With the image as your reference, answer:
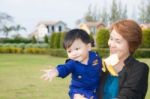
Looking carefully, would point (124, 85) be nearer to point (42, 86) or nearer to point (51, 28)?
point (42, 86)

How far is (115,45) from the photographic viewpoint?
132 inches

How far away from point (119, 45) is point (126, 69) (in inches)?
7.0

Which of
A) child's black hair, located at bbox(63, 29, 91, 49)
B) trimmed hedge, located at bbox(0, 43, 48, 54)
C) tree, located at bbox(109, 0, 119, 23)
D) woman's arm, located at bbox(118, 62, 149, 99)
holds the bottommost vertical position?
trimmed hedge, located at bbox(0, 43, 48, 54)

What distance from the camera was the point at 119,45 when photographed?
334 cm

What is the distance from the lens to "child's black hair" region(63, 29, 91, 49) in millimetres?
3539

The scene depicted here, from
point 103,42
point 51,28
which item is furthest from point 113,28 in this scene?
point 51,28

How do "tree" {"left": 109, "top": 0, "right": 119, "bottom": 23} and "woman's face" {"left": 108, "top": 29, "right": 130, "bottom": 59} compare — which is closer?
"woman's face" {"left": 108, "top": 29, "right": 130, "bottom": 59}

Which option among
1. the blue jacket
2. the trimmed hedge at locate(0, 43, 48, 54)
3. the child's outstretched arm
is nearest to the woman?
the blue jacket

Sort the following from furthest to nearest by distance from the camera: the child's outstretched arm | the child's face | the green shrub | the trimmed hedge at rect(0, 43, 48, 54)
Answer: the trimmed hedge at rect(0, 43, 48, 54)
the green shrub
the child's face
the child's outstretched arm

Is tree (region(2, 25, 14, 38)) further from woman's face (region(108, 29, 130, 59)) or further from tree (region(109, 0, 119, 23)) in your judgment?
woman's face (region(108, 29, 130, 59))

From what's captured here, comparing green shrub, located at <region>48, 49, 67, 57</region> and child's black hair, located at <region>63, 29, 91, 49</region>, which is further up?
child's black hair, located at <region>63, 29, 91, 49</region>

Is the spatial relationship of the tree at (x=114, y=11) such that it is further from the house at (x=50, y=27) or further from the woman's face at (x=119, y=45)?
the woman's face at (x=119, y=45)

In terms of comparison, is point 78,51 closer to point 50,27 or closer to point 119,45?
point 119,45

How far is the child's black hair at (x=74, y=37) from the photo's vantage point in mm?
3539
